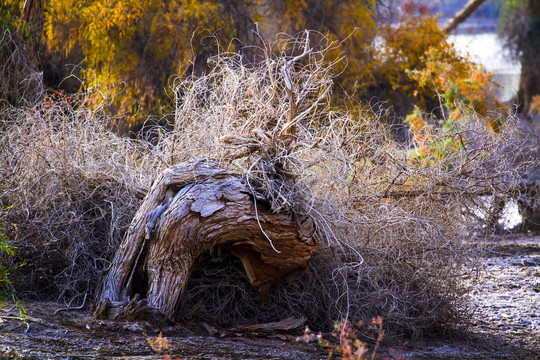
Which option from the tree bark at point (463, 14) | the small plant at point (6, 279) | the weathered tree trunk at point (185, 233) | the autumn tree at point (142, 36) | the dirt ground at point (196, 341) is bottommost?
the dirt ground at point (196, 341)

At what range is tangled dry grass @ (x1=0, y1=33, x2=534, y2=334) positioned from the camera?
4.85 m

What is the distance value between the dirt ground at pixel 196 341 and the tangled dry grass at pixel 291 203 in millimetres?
329

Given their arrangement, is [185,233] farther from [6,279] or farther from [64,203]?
[64,203]

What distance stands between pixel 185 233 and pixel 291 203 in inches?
33.1

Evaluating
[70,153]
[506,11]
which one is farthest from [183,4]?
[506,11]

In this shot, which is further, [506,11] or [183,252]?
[506,11]

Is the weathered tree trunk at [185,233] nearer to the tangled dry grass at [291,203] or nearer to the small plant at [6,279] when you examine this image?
the tangled dry grass at [291,203]

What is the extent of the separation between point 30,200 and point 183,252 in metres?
1.82

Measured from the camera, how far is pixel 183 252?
4457 mm

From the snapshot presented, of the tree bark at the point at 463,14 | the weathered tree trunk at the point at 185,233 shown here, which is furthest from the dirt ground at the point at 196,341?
the tree bark at the point at 463,14

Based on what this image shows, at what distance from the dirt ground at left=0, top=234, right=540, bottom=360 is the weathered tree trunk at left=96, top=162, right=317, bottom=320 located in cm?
23

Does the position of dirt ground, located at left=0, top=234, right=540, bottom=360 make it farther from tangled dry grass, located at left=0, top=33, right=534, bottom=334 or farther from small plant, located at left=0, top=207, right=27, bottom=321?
tangled dry grass, located at left=0, top=33, right=534, bottom=334

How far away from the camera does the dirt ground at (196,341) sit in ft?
12.5

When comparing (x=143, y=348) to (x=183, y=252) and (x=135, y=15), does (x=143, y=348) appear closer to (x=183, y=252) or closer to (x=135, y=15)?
(x=183, y=252)
